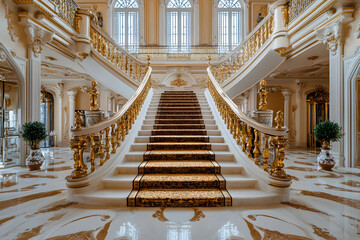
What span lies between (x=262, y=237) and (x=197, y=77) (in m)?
8.38

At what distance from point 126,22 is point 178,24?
3.12 metres

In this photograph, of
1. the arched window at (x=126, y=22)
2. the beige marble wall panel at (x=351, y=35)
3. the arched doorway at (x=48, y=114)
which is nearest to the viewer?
the beige marble wall panel at (x=351, y=35)

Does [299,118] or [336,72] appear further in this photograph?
[299,118]

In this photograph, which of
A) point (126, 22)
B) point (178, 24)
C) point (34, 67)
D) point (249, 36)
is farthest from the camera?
point (126, 22)

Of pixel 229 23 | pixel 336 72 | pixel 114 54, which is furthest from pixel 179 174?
pixel 229 23

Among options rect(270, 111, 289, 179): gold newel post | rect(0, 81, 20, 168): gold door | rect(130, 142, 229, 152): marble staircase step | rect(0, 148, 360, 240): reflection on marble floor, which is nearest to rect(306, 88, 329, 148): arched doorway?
rect(0, 148, 360, 240): reflection on marble floor

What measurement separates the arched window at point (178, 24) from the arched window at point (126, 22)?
1.91m

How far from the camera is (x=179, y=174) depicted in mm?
2820

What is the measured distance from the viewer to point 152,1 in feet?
35.9

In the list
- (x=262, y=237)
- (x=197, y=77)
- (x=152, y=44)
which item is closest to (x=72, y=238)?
(x=262, y=237)

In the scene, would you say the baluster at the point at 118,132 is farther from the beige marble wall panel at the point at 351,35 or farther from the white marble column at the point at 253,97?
the white marble column at the point at 253,97

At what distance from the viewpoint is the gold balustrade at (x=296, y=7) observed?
4.63 m

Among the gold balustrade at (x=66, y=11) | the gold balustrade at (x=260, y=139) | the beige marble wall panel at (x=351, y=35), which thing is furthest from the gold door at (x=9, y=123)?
the beige marble wall panel at (x=351, y=35)

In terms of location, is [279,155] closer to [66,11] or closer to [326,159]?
[326,159]
